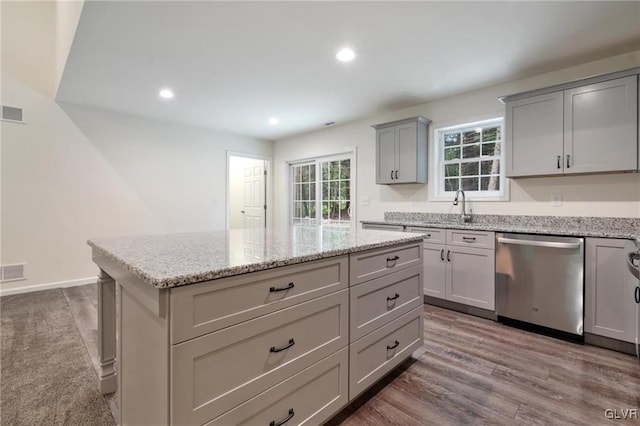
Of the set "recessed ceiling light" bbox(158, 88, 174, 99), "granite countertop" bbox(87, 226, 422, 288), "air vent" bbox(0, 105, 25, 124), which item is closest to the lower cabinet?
"granite countertop" bbox(87, 226, 422, 288)

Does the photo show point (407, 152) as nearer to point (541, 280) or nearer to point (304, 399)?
point (541, 280)

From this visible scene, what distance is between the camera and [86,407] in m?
1.64

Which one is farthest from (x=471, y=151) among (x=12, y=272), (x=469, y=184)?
(x=12, y=272)

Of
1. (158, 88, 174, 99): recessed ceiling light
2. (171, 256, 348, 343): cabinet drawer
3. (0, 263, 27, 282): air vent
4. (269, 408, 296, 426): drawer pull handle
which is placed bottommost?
(269, 408, 296, 426): drawer pull handle

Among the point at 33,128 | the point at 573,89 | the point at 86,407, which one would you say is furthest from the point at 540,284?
the point at 33,128

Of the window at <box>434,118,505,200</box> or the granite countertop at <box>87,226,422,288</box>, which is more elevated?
the window at <box>434,118,505,200</box>

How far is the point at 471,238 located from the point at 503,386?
1432 mm

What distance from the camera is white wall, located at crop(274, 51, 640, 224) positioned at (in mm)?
2662

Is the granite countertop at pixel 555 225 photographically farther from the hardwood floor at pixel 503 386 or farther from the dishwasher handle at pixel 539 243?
the hardwood floor at pixel 503 386

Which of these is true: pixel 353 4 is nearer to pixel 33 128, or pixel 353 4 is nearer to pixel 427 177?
pixel 427 177

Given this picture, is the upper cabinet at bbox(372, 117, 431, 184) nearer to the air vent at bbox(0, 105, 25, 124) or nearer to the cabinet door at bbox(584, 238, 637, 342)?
the cabinet door at bbox(584, 238, 637, 342)

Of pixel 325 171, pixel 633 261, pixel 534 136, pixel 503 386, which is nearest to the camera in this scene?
pixel 633 261

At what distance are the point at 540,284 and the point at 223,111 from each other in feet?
13.6

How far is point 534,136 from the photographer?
9.31 ft
